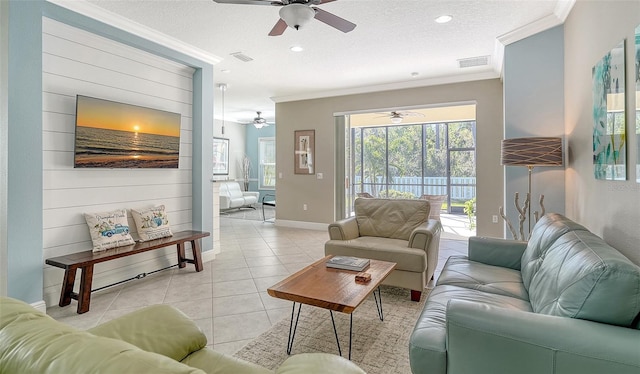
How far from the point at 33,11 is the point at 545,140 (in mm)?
4431

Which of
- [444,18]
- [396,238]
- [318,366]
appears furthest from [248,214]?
[318,366]

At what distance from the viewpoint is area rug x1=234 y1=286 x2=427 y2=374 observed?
6.52 ft

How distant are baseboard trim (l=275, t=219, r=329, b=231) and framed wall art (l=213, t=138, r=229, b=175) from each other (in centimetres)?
338

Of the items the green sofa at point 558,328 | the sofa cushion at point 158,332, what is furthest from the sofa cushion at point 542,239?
the sofa cushion at point 158,332

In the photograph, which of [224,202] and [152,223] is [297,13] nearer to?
[152,223]

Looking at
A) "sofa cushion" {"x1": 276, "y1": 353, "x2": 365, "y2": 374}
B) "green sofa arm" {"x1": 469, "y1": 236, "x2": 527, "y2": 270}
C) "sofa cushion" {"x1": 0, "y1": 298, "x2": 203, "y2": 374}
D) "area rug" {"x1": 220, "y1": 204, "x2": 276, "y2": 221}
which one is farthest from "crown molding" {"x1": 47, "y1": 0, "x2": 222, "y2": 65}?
"area rug" {"x1": 220, "y1": 204, "x2": 276, "y2": 221}

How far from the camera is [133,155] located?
3482mm

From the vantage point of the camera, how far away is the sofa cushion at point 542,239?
6.42ft

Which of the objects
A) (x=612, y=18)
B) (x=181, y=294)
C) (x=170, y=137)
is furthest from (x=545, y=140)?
(x=170, y=137)

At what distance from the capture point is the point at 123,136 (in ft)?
11.1

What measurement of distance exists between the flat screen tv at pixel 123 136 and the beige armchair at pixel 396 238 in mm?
2164

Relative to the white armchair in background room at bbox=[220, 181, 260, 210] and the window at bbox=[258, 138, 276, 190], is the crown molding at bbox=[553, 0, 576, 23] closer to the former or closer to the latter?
the white armchair in background room at bbox=[220, 181, 260, 210]

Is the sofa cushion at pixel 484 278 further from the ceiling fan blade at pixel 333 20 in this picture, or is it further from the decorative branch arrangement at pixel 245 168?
the decorative branch arrangement at pixel 245 168

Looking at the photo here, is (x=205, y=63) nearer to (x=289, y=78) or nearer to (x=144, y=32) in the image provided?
(x=144, y=32)
